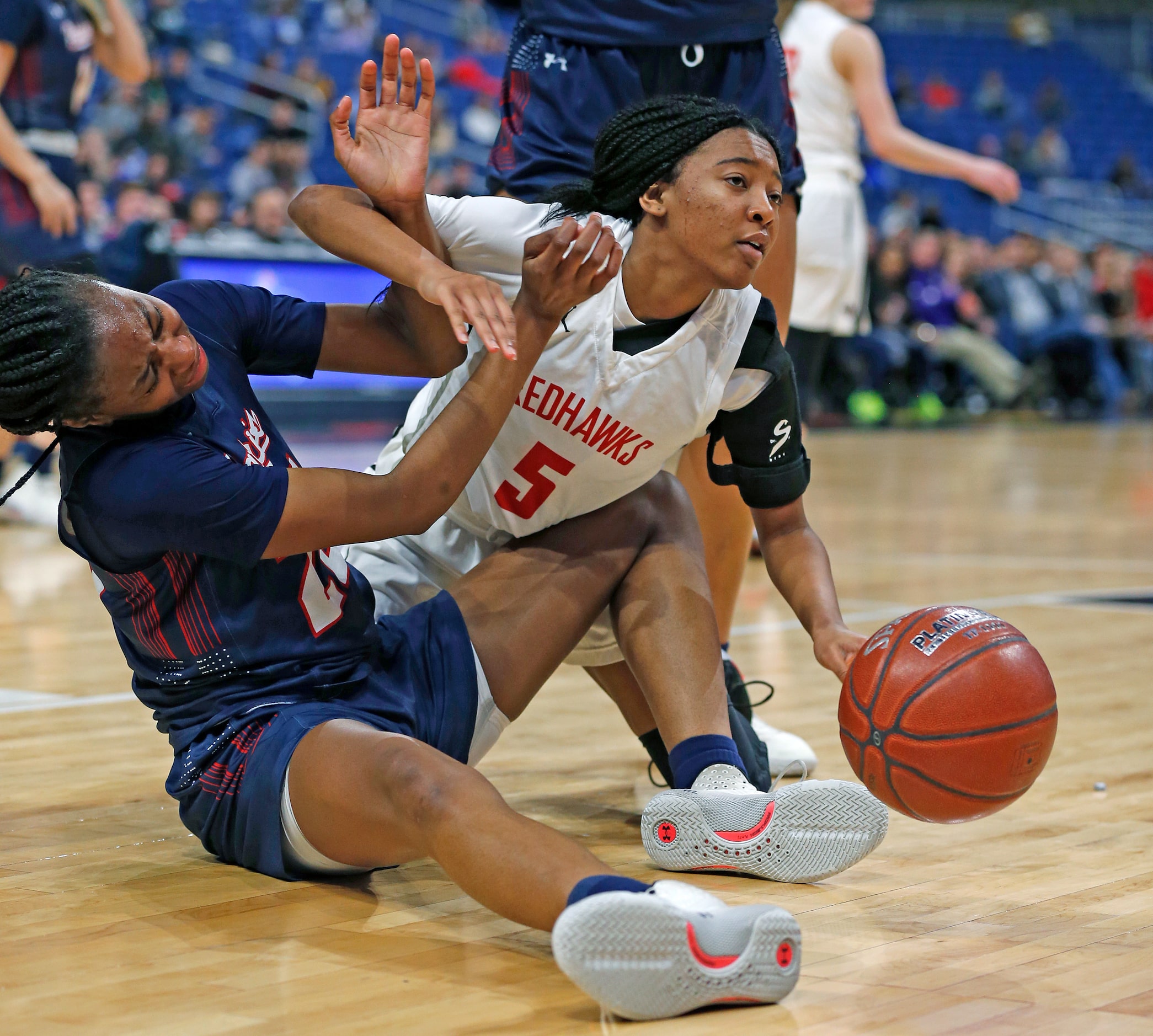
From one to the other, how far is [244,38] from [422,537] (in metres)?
14.2

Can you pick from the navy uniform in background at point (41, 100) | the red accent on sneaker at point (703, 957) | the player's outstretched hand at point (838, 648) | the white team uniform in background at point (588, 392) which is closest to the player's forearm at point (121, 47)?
the navy uniform in background at point (41, 100)

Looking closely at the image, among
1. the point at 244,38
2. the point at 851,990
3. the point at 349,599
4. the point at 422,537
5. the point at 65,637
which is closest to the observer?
the point at 851,990

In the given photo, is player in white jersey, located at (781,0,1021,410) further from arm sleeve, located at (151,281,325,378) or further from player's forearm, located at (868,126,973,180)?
arm sleeve, located at (151,281,325,378)

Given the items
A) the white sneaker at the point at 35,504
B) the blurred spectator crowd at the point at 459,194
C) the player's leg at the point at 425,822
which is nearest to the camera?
the player's leg at the point at 425,822

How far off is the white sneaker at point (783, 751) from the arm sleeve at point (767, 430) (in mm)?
500

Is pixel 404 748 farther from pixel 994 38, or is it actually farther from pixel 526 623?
pixel 994 38

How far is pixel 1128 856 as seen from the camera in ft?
8.05

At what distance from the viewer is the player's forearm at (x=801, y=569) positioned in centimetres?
258

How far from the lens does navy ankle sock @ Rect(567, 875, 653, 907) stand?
1812mm

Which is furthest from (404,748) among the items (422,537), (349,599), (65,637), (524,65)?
(65,637)

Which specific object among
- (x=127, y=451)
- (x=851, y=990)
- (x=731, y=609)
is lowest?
(x=731, y=609)

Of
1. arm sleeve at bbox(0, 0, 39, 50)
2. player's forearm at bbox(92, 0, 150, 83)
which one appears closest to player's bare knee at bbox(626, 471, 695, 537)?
player's forearm at bbox(92, 0, 150, 83)

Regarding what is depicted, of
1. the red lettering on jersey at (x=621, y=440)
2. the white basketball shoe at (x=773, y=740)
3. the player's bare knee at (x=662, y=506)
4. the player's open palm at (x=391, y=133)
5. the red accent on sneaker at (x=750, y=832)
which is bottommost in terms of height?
the white basketball shoe at (x=773, y=740)

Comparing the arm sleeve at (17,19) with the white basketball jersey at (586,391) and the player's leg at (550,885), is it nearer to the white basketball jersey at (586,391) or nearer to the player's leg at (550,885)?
the white basketball jersey at (586,391)
